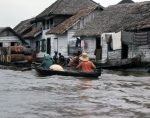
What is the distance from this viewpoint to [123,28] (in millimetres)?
23047

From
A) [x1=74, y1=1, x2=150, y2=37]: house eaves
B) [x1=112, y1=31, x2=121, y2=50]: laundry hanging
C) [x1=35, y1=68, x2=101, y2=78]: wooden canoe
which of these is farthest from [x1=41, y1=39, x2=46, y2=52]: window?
[x1=35, y1=68, x2=101, y2=78]: wooden canoe

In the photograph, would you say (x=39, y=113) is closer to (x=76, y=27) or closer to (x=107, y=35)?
(x=107, y=35)

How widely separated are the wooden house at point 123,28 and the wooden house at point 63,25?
1443 millimetres

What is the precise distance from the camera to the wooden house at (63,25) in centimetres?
2984

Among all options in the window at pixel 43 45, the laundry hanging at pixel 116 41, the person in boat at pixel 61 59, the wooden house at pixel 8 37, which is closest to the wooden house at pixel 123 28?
Result: the laundry hanging at pixel 116 41

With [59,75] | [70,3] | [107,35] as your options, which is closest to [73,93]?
[59,75]

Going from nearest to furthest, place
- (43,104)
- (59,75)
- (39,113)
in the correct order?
(39,113), (43,104), (59,75)

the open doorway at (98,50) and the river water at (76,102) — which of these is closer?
the river water at (76,102)

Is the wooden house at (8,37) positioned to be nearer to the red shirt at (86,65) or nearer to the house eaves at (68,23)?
the house eaves at (68,23)

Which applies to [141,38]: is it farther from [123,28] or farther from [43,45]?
[43,45]

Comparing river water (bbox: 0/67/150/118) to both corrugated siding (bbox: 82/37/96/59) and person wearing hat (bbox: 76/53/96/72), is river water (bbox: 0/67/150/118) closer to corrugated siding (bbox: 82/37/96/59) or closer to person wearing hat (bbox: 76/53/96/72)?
person wearing hat (bbox: 76/53/96/72)

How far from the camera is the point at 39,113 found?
26.6 ft

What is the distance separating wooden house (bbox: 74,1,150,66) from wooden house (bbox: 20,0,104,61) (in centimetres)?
144

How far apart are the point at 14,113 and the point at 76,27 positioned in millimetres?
22102
